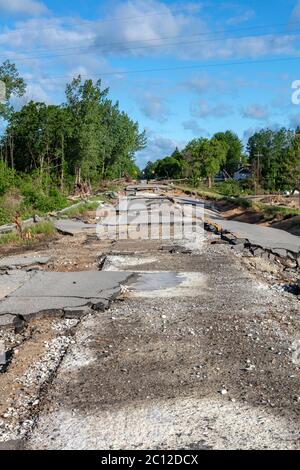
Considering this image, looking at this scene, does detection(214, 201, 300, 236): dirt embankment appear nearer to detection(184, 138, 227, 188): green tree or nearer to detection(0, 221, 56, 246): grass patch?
detection(0, 221, 56, 246): grass patch

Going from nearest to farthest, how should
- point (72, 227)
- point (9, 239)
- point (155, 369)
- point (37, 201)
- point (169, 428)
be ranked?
point (169, 428) → point (155, 369) → point (9, 239) → point (72, 227) → point (37, 201)

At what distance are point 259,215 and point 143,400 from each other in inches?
1021

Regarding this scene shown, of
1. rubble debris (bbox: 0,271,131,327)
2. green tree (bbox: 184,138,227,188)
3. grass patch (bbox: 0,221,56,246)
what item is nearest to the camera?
rubble debris (bbox: 0,271,131,327)

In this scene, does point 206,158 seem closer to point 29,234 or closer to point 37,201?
point 37,201

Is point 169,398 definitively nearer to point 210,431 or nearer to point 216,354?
point 210,431

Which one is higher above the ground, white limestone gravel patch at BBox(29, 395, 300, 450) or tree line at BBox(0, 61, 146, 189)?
tree line at BBox(0, 61, 146, 189)

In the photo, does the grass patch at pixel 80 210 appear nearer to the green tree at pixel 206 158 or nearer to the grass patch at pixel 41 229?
the grass patch at pixel 41 229

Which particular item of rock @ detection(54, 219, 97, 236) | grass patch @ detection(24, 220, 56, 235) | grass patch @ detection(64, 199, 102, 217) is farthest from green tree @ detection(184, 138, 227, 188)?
grass patch @ detection(24, 220, 56, 235)

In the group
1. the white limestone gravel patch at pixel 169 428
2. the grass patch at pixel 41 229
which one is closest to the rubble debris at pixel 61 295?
the white limestone gravel patch at pixel 169 428

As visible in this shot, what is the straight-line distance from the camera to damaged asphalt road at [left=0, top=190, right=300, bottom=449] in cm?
367

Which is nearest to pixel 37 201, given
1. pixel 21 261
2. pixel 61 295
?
pixel 21 261

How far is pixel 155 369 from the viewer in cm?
488

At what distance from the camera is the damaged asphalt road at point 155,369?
3672mm
